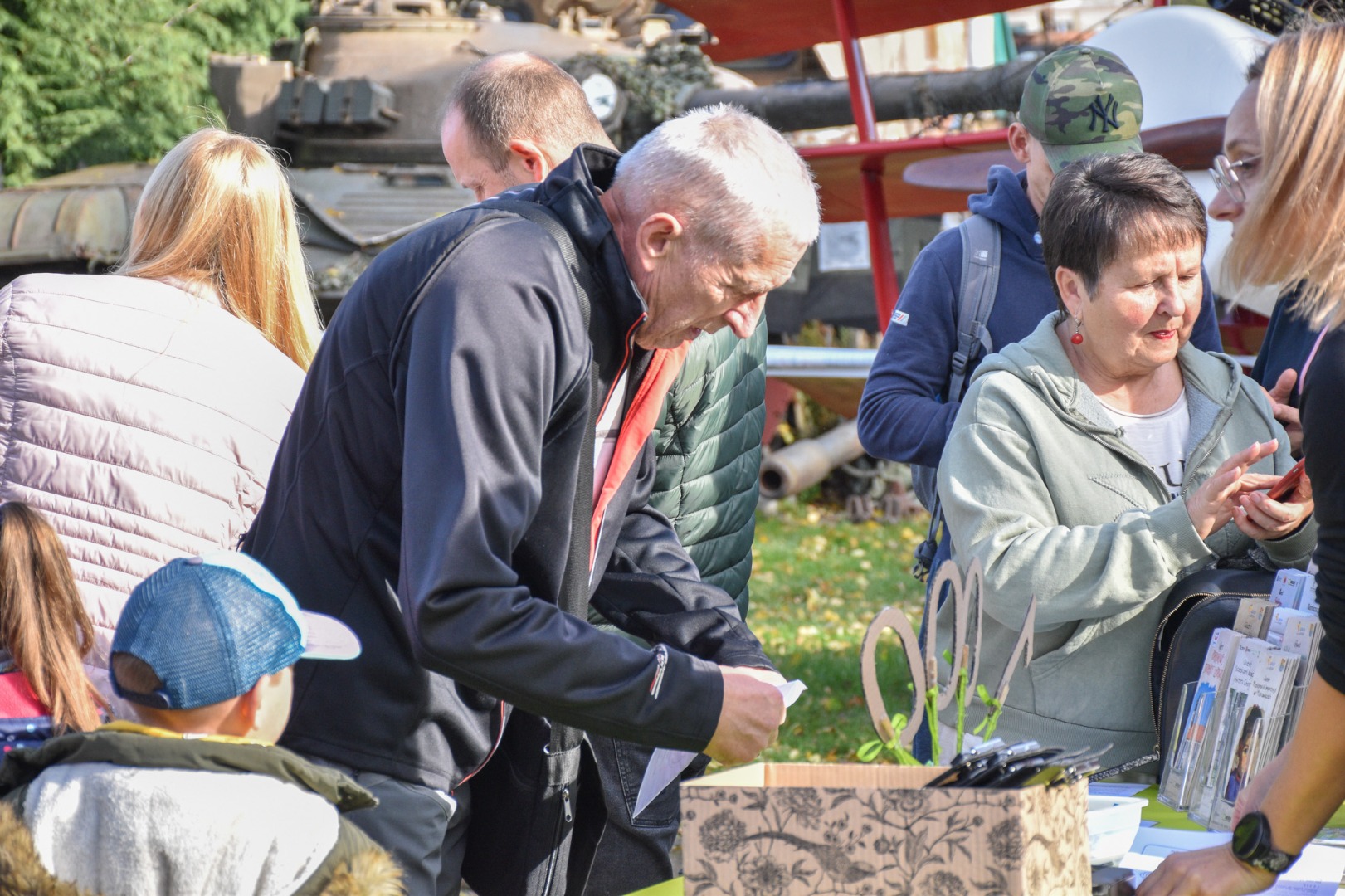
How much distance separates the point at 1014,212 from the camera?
2988 mm

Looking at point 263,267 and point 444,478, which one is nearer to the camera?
point 444,478

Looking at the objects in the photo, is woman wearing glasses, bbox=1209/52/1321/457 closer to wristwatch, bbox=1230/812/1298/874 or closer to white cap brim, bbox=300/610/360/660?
wristwatch, bbox=1230/812/1298/874

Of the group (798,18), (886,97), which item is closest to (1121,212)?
(798,18)

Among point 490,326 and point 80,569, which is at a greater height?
point 490,326

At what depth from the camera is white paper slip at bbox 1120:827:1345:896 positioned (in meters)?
1.72

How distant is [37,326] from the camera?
7.86ft

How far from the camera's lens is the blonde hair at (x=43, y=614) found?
7.69ft

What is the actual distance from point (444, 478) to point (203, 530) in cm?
101

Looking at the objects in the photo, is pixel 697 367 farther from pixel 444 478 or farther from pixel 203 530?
pixel 444 478

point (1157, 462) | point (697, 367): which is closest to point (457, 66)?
point (697, 367)

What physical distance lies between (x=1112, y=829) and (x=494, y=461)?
0.92 metres

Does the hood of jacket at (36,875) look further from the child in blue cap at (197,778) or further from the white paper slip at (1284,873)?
the white paper slip at (1284,873)

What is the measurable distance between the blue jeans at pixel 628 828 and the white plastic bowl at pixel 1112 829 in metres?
0.61

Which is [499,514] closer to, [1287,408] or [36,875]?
[36,875]
